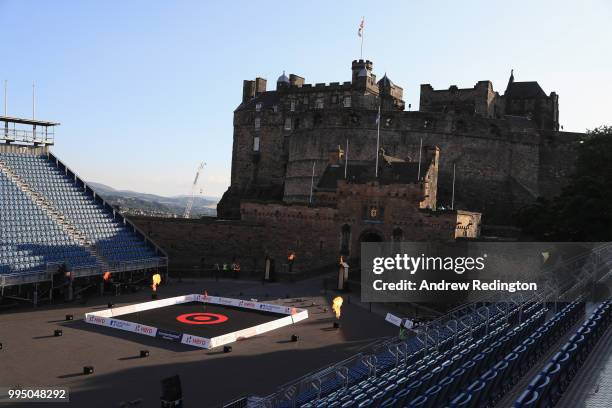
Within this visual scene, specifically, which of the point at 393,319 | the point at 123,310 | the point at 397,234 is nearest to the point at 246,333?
the point at 123,310

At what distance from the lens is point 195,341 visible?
21125 millimetres

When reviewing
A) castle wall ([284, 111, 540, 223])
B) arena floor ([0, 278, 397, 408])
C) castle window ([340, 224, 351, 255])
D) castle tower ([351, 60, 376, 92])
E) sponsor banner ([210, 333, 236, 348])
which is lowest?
arena floor ([0, 278, 397, 408])

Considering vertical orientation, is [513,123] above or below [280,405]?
above

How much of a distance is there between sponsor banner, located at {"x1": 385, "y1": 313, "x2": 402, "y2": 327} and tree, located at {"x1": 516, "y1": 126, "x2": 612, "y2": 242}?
45.8ft

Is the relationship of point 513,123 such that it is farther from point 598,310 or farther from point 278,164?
point 598,310

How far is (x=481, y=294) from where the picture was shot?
81.8ft

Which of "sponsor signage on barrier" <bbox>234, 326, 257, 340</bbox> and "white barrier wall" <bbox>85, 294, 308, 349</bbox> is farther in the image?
"sponsor signage on barrier" <bbox>234, 326, 257, 340</bbox>

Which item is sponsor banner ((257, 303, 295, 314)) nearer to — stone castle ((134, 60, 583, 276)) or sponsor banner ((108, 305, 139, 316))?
sponsor banner ((108, 305, 139, 316))

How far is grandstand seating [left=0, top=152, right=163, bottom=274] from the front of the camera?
2873cm

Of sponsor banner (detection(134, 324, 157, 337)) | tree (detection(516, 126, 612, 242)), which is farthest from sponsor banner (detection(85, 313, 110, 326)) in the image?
tree (detection(516, 126, 612, 242))

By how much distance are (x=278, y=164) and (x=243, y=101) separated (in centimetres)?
1257

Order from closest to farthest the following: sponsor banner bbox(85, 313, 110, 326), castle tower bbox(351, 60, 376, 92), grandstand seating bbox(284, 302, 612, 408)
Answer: grandstand seating bbox(284, 302, 612, 408)
sponsor banner bbox(85, 313, 110, 326)
castle tower bbox(351, 60, 376, 92)

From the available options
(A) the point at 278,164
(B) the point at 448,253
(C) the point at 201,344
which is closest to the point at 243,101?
(A) the point at 278,164

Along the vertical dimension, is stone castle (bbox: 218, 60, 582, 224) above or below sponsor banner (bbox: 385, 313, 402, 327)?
above
